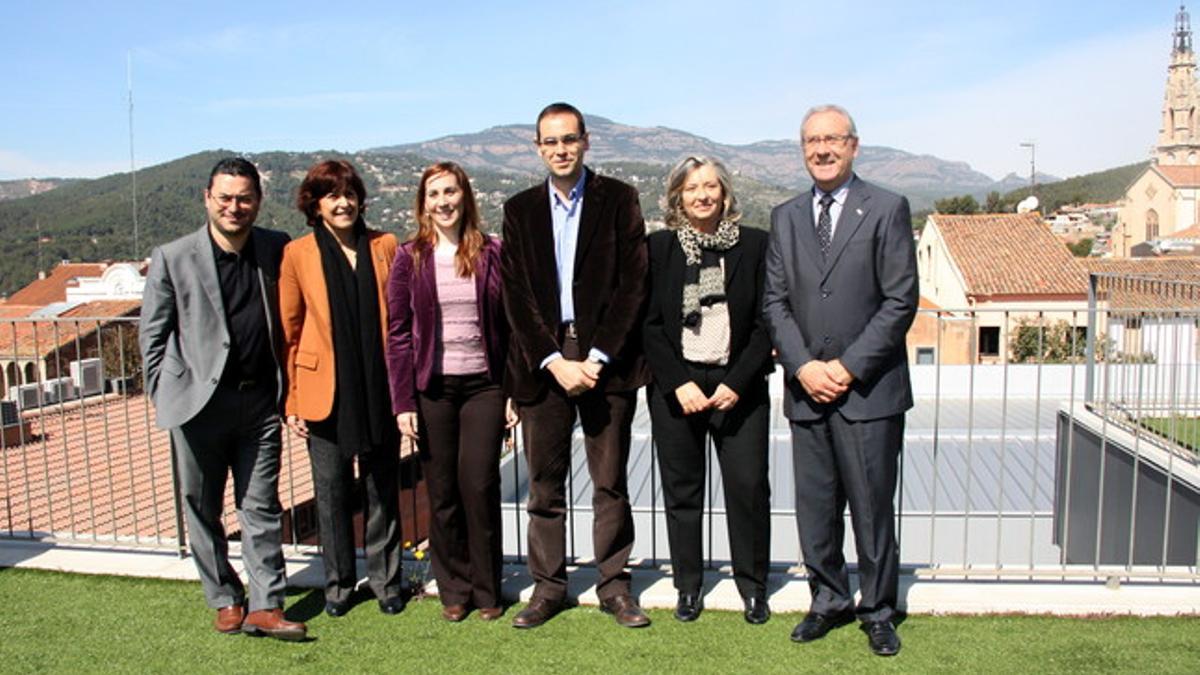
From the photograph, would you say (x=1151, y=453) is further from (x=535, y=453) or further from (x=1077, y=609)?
(x=535, y=453)

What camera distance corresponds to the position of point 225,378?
3391 millimetres

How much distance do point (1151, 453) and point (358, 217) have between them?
21.9 feet

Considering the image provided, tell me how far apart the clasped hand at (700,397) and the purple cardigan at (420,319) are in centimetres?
68

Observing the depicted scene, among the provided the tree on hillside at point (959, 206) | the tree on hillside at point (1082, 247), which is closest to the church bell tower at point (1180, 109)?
the tree on hillside at point (1082, 247)

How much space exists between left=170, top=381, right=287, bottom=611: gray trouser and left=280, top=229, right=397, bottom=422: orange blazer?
0.14 m

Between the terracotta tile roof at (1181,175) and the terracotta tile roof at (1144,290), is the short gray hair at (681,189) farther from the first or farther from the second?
the terracotta tile roof at (1181,175)

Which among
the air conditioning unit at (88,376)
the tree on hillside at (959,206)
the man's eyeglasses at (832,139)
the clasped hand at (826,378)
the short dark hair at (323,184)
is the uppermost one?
the tree on hillside at (959,206)

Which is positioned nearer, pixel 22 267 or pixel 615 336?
pixel 615 336

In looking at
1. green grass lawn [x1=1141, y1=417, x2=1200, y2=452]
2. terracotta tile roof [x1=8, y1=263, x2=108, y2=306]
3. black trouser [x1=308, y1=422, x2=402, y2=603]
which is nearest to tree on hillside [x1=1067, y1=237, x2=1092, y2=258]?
terracotta tile roof [x1=8, y1=263, x2=108, y2=306]

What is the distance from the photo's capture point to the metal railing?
4.49 metres

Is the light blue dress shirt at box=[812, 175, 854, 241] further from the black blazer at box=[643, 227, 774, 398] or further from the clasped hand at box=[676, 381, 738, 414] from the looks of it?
the clasped hand at box=[676, 381, 738, 414]

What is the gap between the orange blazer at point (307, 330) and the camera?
135 inches

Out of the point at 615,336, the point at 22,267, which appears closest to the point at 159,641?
the point at 615,336

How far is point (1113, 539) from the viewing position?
8.30 m
